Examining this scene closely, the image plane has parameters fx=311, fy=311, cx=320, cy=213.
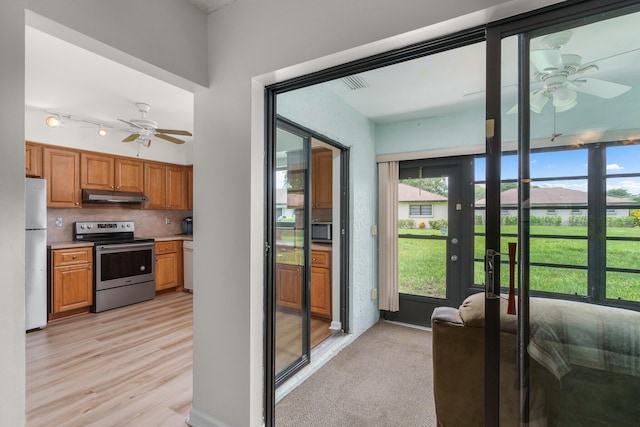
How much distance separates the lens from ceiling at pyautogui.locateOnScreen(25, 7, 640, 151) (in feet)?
3.52

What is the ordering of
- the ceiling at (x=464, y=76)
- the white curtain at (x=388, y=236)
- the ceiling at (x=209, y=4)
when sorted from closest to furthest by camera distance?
the ceiling at (x=464, y=76) < the ceiling at (x=209, y=4) < the white curtain at (x=388, y=236)

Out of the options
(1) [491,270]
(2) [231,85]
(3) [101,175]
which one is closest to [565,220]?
(1) [491,270]

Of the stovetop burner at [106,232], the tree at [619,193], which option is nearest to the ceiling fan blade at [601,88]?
the tree at [619,193]

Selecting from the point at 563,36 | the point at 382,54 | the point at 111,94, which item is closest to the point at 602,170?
the point at 563,36

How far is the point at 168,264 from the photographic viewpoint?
5.19 meters

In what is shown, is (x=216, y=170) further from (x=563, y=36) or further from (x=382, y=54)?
(x=563, y=36)

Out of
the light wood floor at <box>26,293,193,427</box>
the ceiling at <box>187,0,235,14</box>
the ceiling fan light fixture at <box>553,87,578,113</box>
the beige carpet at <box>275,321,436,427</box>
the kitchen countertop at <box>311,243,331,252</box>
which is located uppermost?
the ceiling at <box>187,0,235,14</box>

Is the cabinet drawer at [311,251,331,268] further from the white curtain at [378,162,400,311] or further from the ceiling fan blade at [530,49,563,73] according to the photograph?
the ceiling fan blade at [530,49,563,73]

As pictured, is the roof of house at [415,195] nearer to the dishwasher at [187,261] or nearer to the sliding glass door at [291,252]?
the sliding glass door at [291,252]

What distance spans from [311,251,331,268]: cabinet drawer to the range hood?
3074mm

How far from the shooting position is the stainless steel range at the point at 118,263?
4.22 m

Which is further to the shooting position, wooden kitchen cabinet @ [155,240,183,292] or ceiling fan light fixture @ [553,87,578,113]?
wooden kitchen cabinet @ [155,240,183,292]

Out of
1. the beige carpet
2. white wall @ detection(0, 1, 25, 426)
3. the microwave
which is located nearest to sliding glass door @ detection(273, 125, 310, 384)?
the beige carpet

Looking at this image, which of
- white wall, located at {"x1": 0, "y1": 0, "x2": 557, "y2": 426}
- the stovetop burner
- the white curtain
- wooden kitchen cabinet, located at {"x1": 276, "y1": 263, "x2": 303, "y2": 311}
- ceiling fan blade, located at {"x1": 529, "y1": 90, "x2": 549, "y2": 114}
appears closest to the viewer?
ceiling fan blade, located at {"x1": 529, "y1": 90, "x2": 549, "y2": 114}
